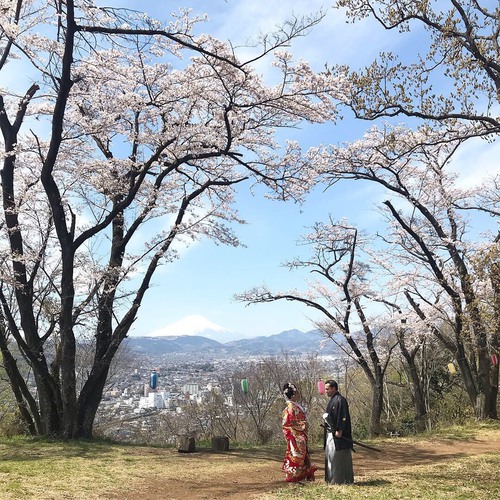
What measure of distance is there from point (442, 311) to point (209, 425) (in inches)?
744

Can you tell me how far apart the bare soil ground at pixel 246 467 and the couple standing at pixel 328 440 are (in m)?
0.41

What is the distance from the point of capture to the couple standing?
684cm

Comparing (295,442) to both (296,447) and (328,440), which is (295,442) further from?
(328,440)

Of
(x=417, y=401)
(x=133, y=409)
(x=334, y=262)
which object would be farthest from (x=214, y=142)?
(x=133, y=409)

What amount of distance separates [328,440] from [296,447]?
0.52 meters

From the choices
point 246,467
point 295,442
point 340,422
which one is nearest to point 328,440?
point 340,422

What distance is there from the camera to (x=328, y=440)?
23.1 feet

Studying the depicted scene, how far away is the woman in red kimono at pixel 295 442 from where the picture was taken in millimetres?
7207

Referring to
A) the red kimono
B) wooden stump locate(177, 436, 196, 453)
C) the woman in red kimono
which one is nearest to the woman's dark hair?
the woman in red kimono

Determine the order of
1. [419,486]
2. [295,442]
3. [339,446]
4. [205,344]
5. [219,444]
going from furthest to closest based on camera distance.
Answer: [205,344], [219,444], [295,442], [339,446], [419,486]

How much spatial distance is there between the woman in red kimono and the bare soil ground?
321 millimetres

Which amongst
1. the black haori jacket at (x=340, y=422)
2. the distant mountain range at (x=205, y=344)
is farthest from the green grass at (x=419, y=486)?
the distant mountain range at (x=205, y=344)

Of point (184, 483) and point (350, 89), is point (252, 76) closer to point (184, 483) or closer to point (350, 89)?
point (350, 89)

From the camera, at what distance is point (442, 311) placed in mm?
15844
